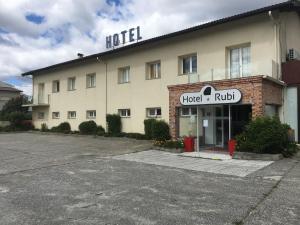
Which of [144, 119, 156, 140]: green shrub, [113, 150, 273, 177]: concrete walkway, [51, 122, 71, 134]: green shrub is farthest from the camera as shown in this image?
[51, 122, 71, 134]: green shrub

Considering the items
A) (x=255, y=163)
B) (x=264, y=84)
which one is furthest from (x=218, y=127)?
(x=255, y=163)

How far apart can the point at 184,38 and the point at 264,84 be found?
6811 mm

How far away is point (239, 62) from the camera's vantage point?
17281mm

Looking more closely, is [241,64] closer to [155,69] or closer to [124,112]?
[155,69]

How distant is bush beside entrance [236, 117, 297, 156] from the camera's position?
12.9 metres

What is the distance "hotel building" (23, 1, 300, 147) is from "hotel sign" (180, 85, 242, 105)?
0.05 metres

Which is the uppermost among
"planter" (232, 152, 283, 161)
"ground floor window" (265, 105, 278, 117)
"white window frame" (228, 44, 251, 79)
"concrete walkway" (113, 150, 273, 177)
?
"white window frame" (228, 44, 251, 79)

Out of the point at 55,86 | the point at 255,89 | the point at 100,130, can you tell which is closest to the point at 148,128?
the point at 100,130

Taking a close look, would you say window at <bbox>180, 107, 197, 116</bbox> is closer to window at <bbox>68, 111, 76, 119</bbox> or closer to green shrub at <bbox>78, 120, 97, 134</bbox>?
green shrub at <bbox>78, 120, 97, 134</bbox>

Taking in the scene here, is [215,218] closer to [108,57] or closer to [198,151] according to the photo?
[198,151]

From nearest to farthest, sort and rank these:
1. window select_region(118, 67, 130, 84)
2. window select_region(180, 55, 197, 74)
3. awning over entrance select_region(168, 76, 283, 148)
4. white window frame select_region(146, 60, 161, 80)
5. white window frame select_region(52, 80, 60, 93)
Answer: awning over entrance select_region(168, 76, 283, 148) < window select_region(180, 55, 197, 74) < white window frame select_region(146, 60, 161, 80) < window select_region(118, 67, 130, 84) < white window frame select_region(52, 80, 60, 93)

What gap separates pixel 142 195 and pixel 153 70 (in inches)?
605

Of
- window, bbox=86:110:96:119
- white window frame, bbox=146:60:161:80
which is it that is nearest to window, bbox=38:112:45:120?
window, bbox=86:110:96:119

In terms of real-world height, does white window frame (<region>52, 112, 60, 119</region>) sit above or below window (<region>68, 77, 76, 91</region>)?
below
